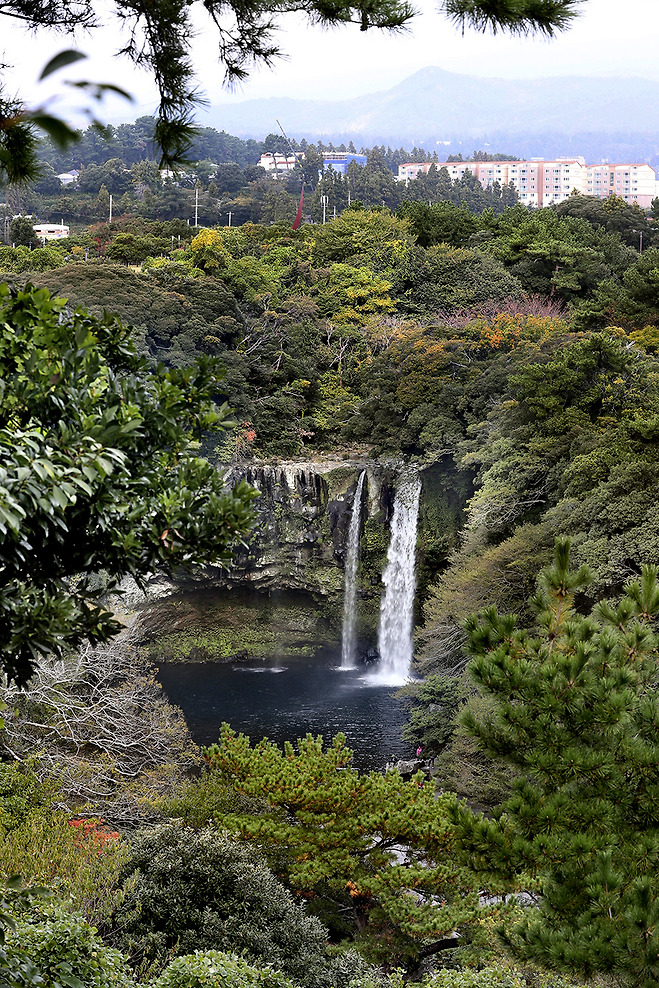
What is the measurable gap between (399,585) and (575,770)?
45.0 ft

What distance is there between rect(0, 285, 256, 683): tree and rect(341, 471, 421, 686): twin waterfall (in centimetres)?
1411

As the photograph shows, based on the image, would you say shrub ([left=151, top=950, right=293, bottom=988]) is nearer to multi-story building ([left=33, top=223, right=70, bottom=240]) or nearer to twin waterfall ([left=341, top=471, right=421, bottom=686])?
twin waterfall ([left=341, top=471, right=421, bottom=686])

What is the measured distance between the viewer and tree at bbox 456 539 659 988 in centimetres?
403

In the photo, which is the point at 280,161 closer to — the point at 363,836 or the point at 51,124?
the point at 363,836

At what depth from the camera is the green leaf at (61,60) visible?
83 cm

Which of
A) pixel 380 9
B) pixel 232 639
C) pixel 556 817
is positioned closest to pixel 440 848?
pixel 556 817

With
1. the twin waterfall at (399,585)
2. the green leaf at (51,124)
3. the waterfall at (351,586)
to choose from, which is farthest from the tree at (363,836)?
the waterfall at (351,586)

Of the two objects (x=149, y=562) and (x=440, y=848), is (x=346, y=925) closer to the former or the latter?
(x=440, y=848)

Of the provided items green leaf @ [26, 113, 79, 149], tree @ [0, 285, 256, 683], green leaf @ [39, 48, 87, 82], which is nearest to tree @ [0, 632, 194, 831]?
tree @ [0, 285, 256, 683]

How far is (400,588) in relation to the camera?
17906mm

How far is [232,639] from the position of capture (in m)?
19.4

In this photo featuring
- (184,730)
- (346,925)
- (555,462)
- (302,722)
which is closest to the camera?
(346,925)

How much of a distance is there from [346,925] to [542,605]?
5.33 meters

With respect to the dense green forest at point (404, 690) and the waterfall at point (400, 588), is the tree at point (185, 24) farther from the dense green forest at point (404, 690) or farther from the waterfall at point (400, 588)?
the waterfall at point (400, 588)
